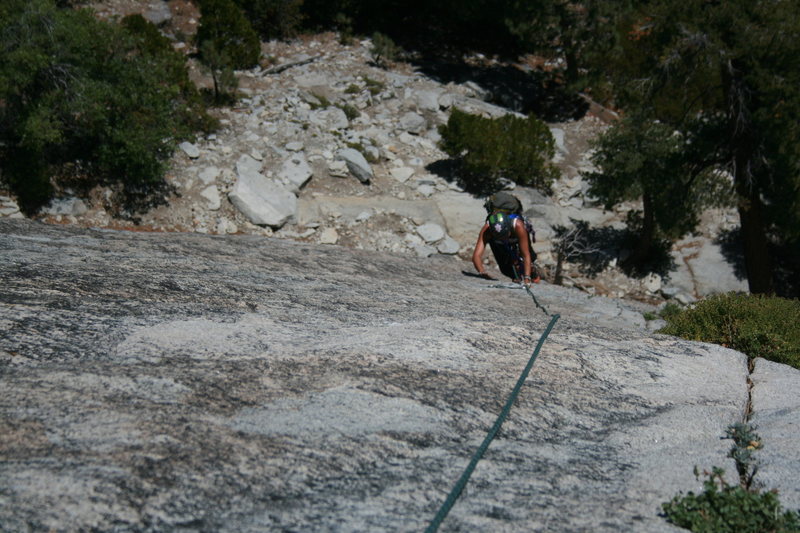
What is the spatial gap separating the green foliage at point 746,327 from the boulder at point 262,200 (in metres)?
9.30

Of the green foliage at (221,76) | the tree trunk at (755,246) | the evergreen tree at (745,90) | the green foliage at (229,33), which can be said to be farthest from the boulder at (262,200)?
the tree trunk at (755,246)

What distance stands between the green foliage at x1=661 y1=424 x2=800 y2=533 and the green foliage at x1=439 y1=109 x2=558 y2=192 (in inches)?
526

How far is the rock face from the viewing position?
7.71ft

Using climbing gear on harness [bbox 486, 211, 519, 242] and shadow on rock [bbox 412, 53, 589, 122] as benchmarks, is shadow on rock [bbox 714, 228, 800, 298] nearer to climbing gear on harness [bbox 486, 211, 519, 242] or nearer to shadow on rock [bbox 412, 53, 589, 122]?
shadow on rock [bbox 412, 53, 589, 122]

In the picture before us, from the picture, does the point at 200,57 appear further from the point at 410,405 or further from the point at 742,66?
the point at 410,405

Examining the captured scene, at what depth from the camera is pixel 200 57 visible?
18.9 m

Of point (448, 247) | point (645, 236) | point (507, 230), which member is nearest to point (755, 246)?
point (645, 236)

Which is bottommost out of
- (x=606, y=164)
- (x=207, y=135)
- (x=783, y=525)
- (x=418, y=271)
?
(x=783, y=525)

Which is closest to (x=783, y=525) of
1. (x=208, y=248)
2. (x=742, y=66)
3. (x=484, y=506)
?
(x=484, y=506)

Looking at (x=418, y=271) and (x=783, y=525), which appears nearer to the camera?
(x=783, y=525)

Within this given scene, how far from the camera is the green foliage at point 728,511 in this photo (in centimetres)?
238

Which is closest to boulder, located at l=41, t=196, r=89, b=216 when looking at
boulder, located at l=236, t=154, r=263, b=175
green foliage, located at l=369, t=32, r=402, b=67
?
boulder, located at l=236, t=154, r=263, b=175

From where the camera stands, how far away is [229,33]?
18.5 metres

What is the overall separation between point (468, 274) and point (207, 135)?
936 centimetres
